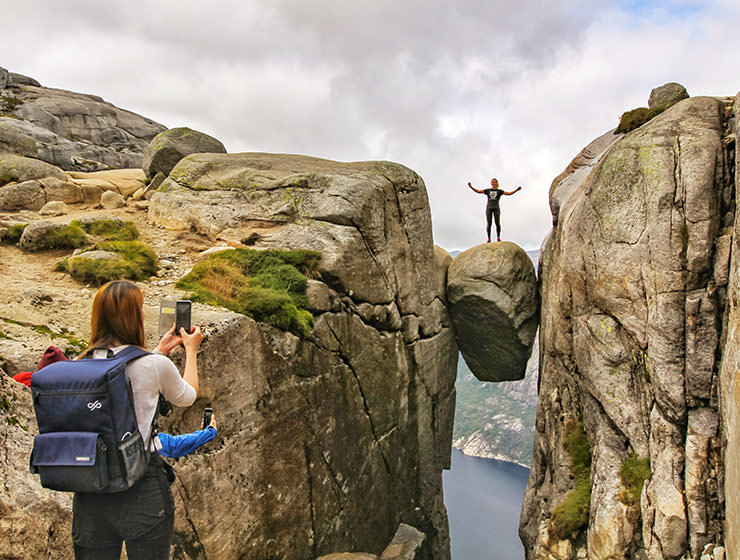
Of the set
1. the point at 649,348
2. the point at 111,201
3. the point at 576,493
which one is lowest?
the point at 576,493

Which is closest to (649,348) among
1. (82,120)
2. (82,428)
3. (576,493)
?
(576,493)

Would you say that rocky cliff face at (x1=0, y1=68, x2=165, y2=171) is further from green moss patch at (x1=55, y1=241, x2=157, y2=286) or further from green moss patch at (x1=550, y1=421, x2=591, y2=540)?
green moss patch at (x1=550, y1=421, x2=591, y2=540)

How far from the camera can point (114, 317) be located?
4.42 metres

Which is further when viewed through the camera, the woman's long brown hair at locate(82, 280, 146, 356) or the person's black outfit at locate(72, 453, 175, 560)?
the woman's long brown hair at locate(82, 280, 146, 356)

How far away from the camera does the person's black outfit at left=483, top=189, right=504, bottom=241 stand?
77.4ft

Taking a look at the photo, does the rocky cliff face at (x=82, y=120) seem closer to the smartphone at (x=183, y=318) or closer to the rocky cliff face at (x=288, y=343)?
the rocky cliff face at (x=288, y=343)

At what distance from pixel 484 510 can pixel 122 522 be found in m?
104

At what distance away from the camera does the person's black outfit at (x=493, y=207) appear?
23.6 m

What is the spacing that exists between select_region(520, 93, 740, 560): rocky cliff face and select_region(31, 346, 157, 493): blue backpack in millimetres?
10910

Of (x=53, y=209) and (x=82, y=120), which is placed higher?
(x=82, y=120)

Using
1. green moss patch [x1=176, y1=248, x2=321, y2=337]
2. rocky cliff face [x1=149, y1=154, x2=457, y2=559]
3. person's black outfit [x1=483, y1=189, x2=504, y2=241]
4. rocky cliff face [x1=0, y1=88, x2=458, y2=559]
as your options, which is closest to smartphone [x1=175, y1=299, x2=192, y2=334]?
rocky cliff face [x1=0, y1=88, x2=458, y2=559]

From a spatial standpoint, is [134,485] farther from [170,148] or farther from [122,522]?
[170,148]

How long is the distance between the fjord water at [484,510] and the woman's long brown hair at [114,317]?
85756 mm

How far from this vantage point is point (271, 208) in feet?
58.6
